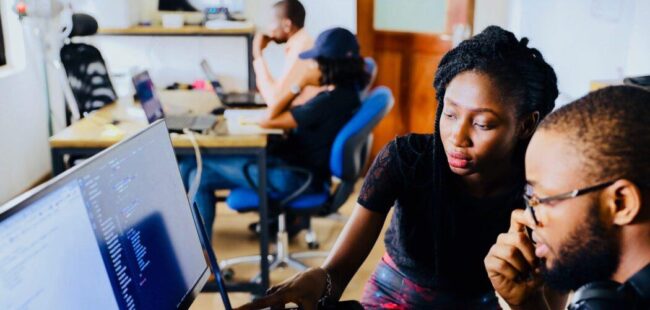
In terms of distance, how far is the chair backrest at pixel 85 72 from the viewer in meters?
3.13

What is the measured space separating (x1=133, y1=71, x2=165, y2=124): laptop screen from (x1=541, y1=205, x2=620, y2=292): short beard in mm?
2004

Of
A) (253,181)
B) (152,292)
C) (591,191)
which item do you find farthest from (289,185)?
(591,191)

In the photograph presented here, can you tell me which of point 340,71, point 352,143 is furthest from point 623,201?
point 340,71

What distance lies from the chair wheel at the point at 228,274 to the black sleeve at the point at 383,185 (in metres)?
1.62

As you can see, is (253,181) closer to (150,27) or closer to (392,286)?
(392,286)

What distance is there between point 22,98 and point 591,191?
3.51m

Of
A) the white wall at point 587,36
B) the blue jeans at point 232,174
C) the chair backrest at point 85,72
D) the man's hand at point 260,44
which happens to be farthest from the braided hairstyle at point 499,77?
the man's hand at point 260,44

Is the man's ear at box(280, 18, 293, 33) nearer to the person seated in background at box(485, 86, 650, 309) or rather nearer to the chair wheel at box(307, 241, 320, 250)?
the chair wheel at box(307, 241, 320, 250)

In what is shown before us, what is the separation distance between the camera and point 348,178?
2.70m

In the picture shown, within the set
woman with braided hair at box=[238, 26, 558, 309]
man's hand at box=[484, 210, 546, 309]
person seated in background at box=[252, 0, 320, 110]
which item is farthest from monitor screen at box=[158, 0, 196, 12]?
man's hand at box=[484, 210, 546, 309]

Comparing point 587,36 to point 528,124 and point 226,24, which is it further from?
point 226,24

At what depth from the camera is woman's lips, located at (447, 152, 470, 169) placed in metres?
1.29

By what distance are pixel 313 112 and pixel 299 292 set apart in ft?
5.08

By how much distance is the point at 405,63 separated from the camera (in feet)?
13.6
